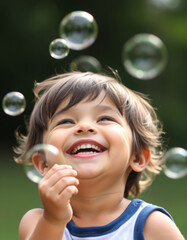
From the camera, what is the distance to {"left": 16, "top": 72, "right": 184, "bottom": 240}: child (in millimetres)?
1643

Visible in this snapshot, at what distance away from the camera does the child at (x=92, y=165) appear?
1.64m

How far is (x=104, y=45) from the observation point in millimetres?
10492

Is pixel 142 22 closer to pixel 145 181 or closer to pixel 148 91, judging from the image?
pixel 148 91

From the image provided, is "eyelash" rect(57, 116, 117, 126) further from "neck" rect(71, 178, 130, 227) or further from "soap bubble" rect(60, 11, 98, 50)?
"soap bubble" rect(60, 11, 98, 50)

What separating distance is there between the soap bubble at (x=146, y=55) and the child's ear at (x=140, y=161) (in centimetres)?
54

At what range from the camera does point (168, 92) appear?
10383 millimetres

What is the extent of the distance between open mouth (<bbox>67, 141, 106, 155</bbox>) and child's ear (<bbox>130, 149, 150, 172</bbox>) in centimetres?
28

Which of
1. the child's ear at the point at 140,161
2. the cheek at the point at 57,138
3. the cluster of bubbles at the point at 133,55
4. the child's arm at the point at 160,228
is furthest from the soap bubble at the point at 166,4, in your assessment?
the child's arm at the point at 160,228

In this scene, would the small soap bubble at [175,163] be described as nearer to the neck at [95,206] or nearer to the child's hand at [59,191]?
the neck at [95,206]

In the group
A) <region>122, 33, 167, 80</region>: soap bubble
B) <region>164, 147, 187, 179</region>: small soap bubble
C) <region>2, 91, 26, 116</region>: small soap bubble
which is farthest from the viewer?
<region>2, 91, 26, 116</region>: small soap bubble

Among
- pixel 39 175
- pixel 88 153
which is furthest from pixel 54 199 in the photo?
pixel 39 175

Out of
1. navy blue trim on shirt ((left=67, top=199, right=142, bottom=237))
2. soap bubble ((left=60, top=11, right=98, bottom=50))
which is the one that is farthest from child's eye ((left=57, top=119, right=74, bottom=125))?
soap bubble ((left=60, top=11, right=98, bottom=50))

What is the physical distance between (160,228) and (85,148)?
44cm

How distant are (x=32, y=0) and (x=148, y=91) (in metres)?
3.34
